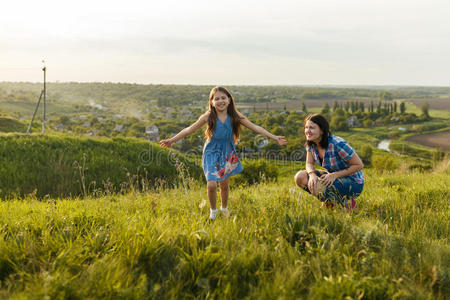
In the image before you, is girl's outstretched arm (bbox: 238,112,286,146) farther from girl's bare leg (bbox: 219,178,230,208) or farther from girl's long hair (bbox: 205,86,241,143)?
girl's bare leg (bbox: 219,178,230,208)

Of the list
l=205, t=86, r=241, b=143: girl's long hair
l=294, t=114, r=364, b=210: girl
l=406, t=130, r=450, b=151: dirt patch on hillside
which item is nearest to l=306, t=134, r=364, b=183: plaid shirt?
l=294, t=114, r=364, b=210: girl

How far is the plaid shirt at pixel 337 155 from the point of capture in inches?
134

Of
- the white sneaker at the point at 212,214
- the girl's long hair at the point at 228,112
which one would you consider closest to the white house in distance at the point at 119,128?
the girl's long hair at the point at 228,112

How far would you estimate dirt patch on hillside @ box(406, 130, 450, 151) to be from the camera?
282 ft

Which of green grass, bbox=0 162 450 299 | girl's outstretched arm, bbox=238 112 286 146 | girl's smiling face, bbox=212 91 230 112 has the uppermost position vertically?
girl's smiling face, bbox=212 91 230 112

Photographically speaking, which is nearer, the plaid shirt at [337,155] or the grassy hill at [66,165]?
the plaid shirt at [337,155]

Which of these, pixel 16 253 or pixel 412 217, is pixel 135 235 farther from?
pixel 412 217

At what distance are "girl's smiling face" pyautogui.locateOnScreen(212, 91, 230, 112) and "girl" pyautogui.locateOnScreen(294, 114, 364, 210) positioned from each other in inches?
45.9

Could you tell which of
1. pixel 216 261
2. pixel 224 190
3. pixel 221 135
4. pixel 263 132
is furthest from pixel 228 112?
pixel 216 261

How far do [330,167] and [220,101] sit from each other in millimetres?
1801

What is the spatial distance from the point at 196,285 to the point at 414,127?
133815mm

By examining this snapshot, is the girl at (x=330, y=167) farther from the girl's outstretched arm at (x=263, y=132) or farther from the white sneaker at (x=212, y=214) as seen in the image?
the white sneaker at (x=212, y=214)

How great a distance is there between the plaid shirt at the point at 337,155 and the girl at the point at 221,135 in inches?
23.3

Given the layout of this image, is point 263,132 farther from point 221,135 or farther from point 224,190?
point 224,190
